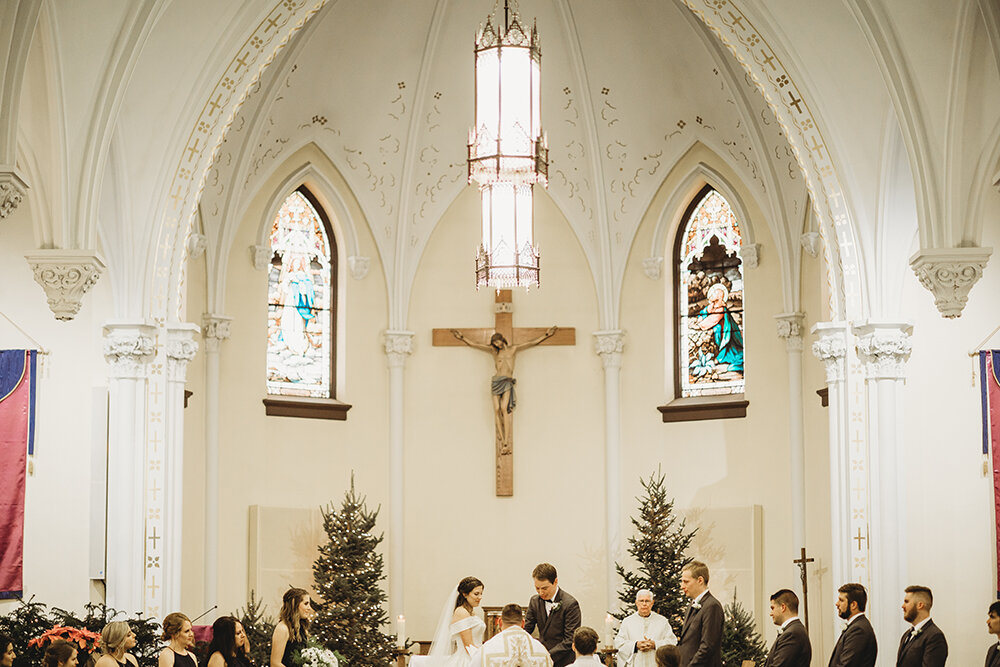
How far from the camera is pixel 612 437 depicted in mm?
16219

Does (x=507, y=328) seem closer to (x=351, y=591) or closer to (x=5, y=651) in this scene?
(x=351, y=591)

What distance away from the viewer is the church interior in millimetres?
11664

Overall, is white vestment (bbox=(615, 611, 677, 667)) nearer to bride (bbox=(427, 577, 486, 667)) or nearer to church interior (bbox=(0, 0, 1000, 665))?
bride (bbox=(427, 577, 486, 667))

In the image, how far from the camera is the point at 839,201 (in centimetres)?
1177

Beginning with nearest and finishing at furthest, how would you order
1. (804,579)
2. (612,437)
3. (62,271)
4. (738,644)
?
(62,271)
(738,644)
(804,579)
(612,437)

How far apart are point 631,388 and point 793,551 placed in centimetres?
281

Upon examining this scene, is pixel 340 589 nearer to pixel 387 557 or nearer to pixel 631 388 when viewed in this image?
pixel 387 557

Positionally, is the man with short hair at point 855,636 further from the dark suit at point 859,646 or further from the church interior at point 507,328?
the church interior at point 507,328

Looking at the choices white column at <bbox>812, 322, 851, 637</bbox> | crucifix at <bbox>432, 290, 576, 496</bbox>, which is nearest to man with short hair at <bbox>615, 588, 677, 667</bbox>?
white column at <bbox>812, 322, 851, 637</bbox>

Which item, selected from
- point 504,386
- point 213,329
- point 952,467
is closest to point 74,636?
point 213,329

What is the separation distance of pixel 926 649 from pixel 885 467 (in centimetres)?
293

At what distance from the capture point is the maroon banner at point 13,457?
40.4ft

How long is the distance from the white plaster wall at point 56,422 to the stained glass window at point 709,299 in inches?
274

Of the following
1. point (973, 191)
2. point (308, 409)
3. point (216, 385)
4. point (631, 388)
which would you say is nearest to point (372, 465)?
point (308, 409)
